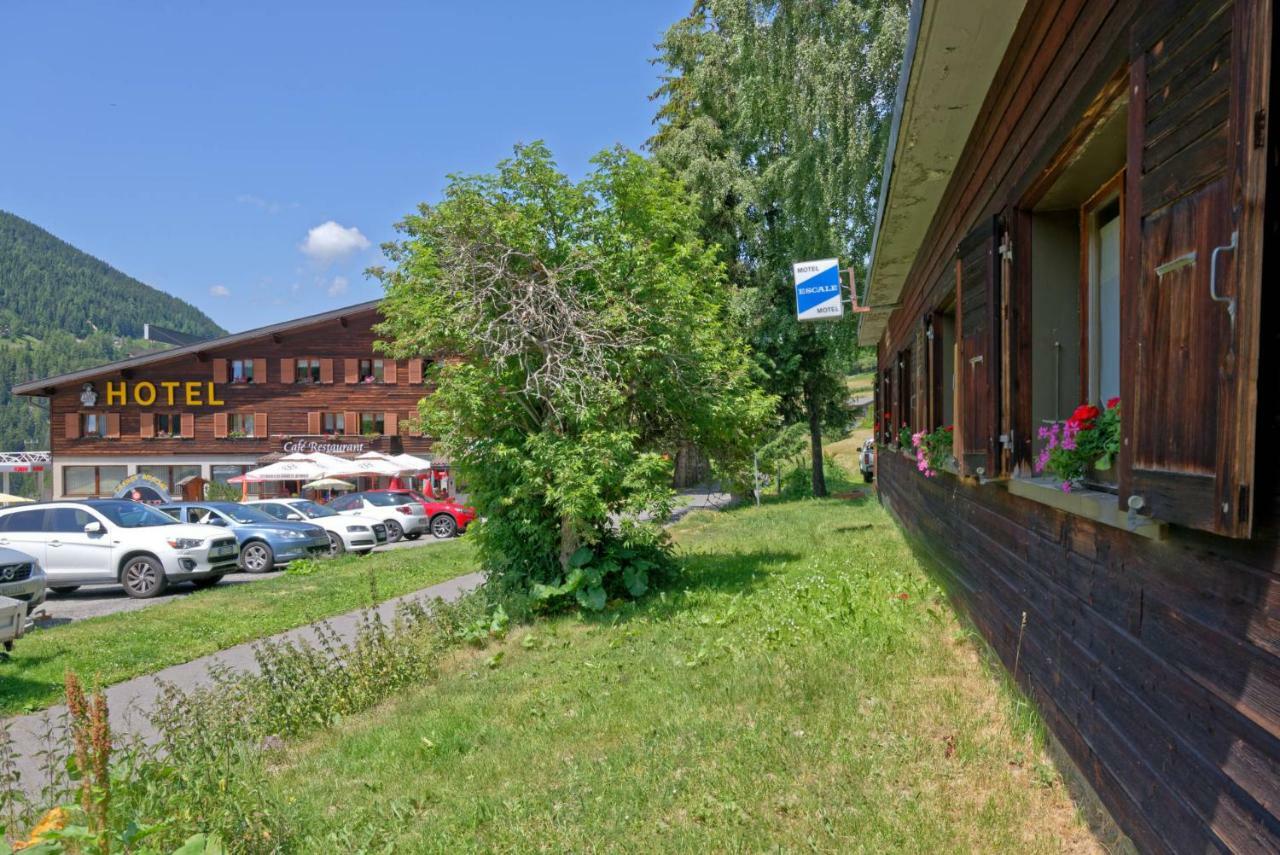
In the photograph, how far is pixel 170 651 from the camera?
1002cm

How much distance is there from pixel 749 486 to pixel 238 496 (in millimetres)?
33520

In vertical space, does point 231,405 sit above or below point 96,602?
above

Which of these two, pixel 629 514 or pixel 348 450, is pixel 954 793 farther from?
pixel 348 450

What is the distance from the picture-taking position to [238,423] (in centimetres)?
4344

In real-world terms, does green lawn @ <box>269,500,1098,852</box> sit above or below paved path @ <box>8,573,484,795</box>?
above

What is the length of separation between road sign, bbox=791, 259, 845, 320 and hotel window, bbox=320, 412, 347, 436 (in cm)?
3228

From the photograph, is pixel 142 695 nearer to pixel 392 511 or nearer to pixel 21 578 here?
pixel 21 578

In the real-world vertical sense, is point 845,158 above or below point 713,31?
below

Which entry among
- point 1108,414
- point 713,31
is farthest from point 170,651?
point 713,31

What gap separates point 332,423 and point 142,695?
36.6 m

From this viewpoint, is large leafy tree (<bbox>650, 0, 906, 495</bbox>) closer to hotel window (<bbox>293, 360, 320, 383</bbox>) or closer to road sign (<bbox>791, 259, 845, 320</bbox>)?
road sign (<bbox>791, 259, 845, 320</bbox>)


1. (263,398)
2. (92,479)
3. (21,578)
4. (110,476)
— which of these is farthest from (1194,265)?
(92,479)

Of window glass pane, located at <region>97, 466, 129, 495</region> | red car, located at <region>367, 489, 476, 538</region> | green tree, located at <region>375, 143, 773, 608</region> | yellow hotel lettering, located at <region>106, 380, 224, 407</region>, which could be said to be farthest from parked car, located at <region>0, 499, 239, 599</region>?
window glass pane, located at <region>97, 466, 129, 495</region>

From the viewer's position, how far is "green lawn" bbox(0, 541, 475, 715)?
8.90m
